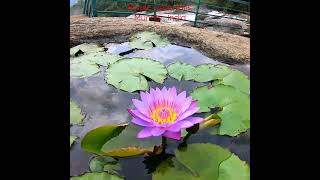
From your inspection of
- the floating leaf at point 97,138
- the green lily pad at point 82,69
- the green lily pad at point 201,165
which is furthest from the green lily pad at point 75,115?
the green lily pad at point 201,165

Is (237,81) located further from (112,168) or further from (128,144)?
(112,168)

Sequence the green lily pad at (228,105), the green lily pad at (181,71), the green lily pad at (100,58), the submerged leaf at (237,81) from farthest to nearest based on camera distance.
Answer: the green lily pad at (100,58)
the green lily pad at (181,71)
the submerged leaf at (237,81)
the green lily pad at (228,105)

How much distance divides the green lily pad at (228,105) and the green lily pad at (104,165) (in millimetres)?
430

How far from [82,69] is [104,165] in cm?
80

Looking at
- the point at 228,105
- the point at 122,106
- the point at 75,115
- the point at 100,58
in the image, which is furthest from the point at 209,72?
the point at 75,115

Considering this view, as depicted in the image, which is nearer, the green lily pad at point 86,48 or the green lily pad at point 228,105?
the green lily pad at point 228,105

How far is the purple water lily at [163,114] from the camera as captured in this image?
1112 mm

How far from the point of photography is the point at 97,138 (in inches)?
47.8

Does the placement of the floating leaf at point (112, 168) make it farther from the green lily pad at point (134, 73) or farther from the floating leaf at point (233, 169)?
the green lily pad at point (134, 73)

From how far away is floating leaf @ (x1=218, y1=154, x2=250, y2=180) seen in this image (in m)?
1.12
